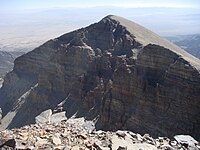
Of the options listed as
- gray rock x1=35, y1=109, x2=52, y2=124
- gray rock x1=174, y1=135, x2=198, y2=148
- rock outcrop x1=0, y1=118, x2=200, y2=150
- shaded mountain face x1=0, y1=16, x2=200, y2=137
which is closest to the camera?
rock outcrop x1=0, y1=118, x2=200, y2=150

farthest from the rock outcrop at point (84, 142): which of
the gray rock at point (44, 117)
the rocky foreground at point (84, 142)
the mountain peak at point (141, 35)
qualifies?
the mountain peak at point (141, 35)

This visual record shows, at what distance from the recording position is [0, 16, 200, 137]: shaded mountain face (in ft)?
156

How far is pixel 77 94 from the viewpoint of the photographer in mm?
69688

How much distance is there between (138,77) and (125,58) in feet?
27.1

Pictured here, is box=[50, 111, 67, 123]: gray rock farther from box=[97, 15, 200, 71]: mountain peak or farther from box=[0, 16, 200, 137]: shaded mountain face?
box=[97, 15, 200, 71]: mountain peak

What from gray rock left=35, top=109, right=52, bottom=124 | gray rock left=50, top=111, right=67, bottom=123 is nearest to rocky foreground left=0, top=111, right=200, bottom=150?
gray rock left=35, top=109, right=52, bottom=124

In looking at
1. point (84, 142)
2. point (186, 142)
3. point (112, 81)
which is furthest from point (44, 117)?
point (84, 142)

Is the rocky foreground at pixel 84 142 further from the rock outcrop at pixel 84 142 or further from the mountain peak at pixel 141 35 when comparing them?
the mountain peak at pixel 141 35

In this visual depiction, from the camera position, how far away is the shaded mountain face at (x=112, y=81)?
47.6m

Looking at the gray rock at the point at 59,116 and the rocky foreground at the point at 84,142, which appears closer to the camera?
the rocky foreground at the point at 84,142

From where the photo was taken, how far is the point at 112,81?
198ft

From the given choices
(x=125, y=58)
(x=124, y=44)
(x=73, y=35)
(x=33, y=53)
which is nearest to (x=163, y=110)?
(x=125, y=58)

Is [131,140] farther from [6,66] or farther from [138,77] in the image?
[6,66]

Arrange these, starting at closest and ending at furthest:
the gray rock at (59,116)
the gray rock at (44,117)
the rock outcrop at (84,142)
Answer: the rock outcrop at (84,142), the gray rock at (44,117), the gray rock at (59,116)
